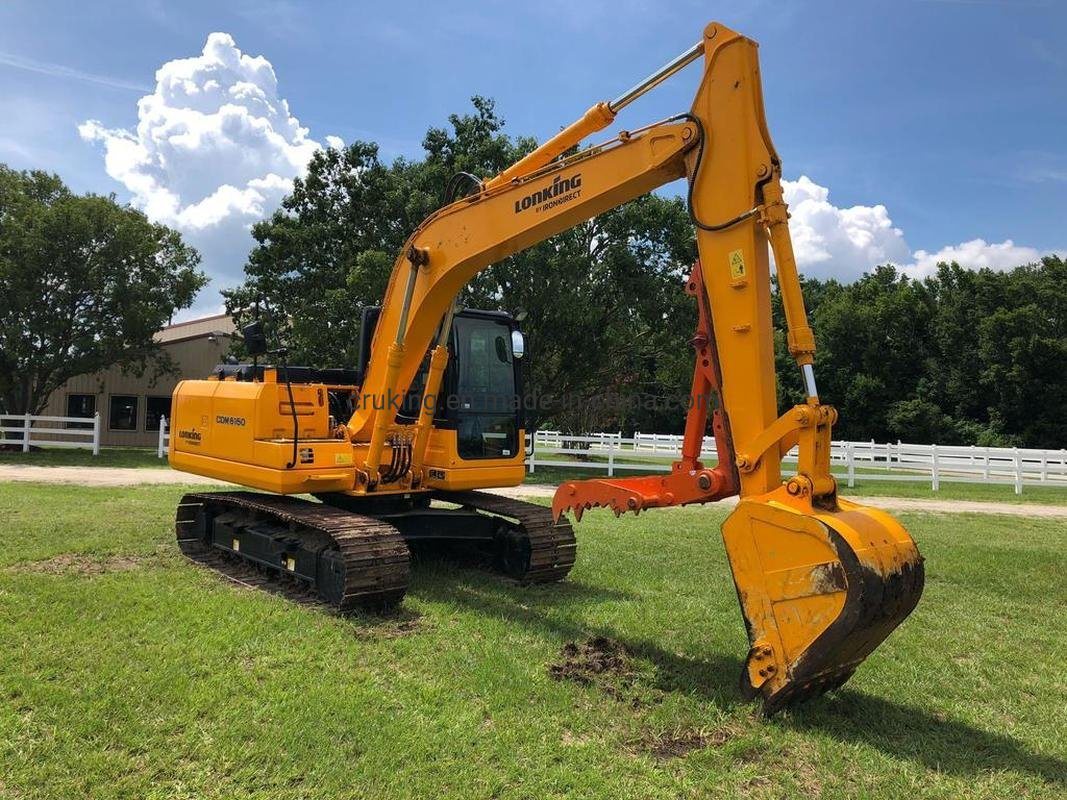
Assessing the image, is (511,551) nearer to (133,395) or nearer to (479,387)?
(479,387)

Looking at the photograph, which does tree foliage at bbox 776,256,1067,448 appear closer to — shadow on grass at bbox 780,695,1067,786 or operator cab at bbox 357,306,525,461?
operator cab at bbox 357,306,525,461

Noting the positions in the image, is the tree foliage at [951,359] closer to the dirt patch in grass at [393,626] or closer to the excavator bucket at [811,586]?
the dirt patch in grass at [393,626]

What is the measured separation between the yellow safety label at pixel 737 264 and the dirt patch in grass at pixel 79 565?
6.54 metres

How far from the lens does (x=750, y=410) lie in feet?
15.3

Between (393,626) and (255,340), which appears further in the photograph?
(255,340)

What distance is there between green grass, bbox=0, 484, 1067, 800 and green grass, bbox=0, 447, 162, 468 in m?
14.6

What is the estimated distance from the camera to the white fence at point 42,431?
74.7 ft

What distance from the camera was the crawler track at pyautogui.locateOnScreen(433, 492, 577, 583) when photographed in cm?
758

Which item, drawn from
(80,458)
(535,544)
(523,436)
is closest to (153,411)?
(80,458)

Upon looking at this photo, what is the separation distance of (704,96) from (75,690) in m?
5.26

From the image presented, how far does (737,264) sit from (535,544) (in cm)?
380

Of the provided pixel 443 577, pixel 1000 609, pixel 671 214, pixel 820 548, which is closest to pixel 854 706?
pixel 820 548

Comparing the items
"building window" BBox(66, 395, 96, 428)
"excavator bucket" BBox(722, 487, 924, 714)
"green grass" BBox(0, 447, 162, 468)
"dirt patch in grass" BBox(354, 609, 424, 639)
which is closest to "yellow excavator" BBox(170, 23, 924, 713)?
"excavator bucket" BBox(722, 487, 924, 714)

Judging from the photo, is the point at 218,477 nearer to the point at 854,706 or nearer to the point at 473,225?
the point at 473,225
